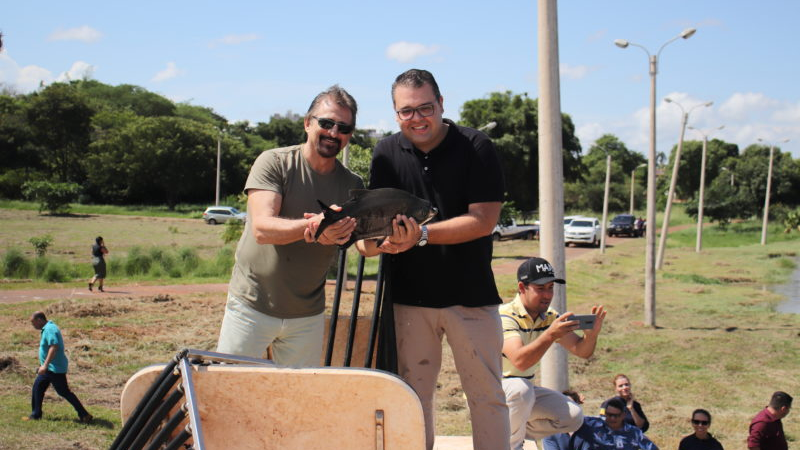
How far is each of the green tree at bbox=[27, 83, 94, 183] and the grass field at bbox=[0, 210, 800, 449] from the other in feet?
144

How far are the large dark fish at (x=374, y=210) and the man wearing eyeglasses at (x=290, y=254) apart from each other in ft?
1.75

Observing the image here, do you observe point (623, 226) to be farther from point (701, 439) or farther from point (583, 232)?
point (701, 439)

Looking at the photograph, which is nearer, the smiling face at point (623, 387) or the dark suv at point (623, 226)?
the smiling face at point (623, 387)

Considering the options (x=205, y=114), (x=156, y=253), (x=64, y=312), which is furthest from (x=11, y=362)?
(x=205, y=114)

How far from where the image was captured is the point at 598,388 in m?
10.8

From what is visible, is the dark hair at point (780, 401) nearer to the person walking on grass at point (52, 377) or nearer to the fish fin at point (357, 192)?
the fish fin at point (357, 192)

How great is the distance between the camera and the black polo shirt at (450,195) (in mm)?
3230

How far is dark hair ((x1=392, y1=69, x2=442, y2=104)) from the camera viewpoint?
10.3 feet

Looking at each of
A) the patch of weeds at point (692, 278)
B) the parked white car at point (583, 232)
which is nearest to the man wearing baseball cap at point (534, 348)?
the patch of weeds at point (692, 278)

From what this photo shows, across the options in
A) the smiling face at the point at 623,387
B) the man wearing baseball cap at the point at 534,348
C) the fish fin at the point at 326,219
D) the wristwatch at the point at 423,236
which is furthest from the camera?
the smiling face at the point at 623,387

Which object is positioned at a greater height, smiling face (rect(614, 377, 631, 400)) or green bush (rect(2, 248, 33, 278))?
smiling face (rect(614, 377, 631, 400))

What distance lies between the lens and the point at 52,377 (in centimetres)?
849

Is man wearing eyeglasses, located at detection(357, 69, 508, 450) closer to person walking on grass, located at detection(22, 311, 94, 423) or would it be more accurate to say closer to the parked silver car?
person walking on grass, located at detection(22, 311, 94, 423)

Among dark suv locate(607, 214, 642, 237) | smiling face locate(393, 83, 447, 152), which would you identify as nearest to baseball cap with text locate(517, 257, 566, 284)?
smiling face locate(393, 83, 447, 152)
